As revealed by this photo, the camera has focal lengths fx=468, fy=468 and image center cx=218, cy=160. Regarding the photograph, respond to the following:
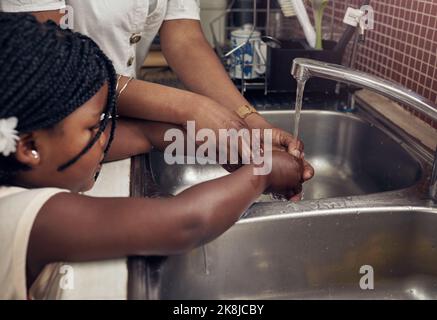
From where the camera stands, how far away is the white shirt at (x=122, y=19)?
950 millimetres

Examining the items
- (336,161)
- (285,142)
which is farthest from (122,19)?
(336,161)

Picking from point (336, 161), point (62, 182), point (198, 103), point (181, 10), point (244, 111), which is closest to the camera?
point (62, 182)

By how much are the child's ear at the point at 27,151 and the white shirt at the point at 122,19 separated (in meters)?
0.32

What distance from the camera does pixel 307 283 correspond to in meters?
0.87

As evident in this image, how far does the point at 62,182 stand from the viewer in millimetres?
678

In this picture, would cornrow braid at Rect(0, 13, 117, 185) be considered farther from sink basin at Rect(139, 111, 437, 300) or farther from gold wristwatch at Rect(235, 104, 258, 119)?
gold wristwatch at Rect(235, 104, 258, 119)

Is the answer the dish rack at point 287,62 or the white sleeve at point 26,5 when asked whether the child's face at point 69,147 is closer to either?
the white sleeve at point 26,5

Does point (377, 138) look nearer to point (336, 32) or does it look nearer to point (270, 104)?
point (270, 104)

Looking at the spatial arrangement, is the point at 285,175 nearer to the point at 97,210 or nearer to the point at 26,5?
the point at 97,210

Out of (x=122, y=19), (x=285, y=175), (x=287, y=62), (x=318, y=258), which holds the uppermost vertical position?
(x=122, y=19)

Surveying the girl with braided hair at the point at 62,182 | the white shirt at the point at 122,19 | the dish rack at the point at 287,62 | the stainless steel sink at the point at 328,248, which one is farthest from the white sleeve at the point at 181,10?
the girl with braided hair at the point at 62,182

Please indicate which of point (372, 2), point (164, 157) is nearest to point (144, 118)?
point (164, 157)

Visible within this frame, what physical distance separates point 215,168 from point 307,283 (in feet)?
1.60

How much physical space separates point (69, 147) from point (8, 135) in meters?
0.09
